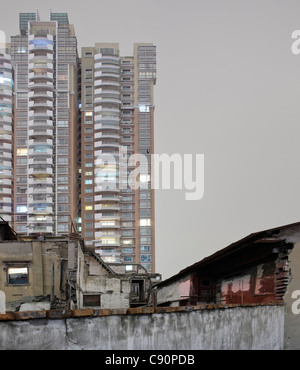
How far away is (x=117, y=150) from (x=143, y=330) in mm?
73310

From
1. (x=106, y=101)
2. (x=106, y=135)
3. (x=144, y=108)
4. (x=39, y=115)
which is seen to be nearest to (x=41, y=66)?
(x=39, y=115)

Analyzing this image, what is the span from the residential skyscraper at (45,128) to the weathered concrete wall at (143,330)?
66801 millimetres

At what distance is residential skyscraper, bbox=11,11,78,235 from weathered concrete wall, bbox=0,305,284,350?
219 feet

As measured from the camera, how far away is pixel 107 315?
18.7 ft

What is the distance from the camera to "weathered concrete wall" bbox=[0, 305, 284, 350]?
5.15m

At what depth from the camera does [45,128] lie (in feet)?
250

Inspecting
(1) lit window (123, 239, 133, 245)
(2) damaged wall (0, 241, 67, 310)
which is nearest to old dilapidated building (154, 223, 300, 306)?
→ (2) damaged wall (0, 241, 67, 310)

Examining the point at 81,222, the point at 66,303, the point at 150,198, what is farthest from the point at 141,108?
the point at 66,303

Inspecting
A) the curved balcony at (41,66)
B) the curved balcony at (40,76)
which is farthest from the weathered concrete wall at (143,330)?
the curved balcony at (41,66)

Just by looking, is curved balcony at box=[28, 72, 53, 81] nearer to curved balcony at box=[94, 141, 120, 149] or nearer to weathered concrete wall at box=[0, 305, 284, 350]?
curved balcony at box=[94, 141, 120, 149]

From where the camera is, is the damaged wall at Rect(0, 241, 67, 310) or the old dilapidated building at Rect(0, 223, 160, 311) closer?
the old dilapidated building at Rect(0, 223, 160, 311)

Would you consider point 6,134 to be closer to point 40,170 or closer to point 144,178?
point 40,170
